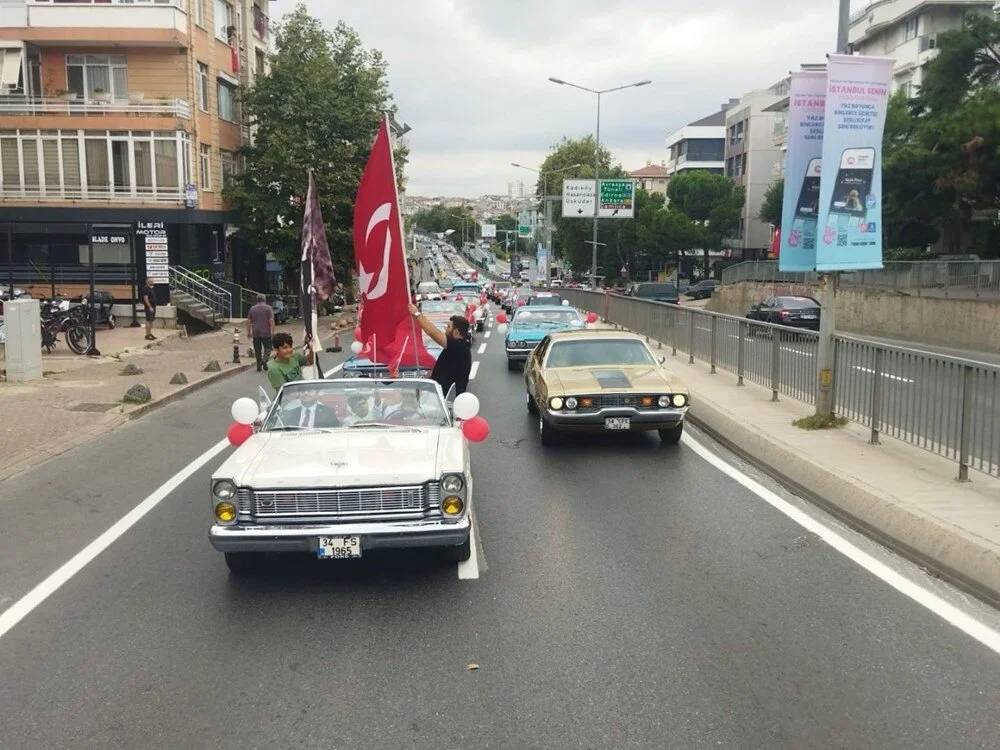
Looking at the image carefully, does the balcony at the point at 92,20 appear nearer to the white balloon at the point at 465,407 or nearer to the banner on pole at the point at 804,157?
the banner on pole at the point at 804,157

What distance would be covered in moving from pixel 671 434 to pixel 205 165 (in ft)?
100

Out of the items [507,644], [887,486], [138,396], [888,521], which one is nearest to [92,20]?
[138,396]

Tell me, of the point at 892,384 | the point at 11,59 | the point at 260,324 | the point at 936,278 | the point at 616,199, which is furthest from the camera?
the point at 616,199

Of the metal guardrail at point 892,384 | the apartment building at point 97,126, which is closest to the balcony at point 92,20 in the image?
the apartment building at point 97,126

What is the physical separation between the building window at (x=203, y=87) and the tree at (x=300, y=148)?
8.27ft

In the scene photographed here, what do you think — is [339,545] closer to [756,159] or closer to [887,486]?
[887,486]

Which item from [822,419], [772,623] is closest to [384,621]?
[772,623]

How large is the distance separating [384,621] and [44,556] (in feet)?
10.7

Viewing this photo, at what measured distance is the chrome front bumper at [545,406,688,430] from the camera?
11.2m

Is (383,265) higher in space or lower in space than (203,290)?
higher

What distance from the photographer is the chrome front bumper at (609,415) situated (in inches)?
439

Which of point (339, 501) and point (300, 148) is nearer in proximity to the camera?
point (339, 501)

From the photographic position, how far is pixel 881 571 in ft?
22.3

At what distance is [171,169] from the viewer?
3534 centimetres
